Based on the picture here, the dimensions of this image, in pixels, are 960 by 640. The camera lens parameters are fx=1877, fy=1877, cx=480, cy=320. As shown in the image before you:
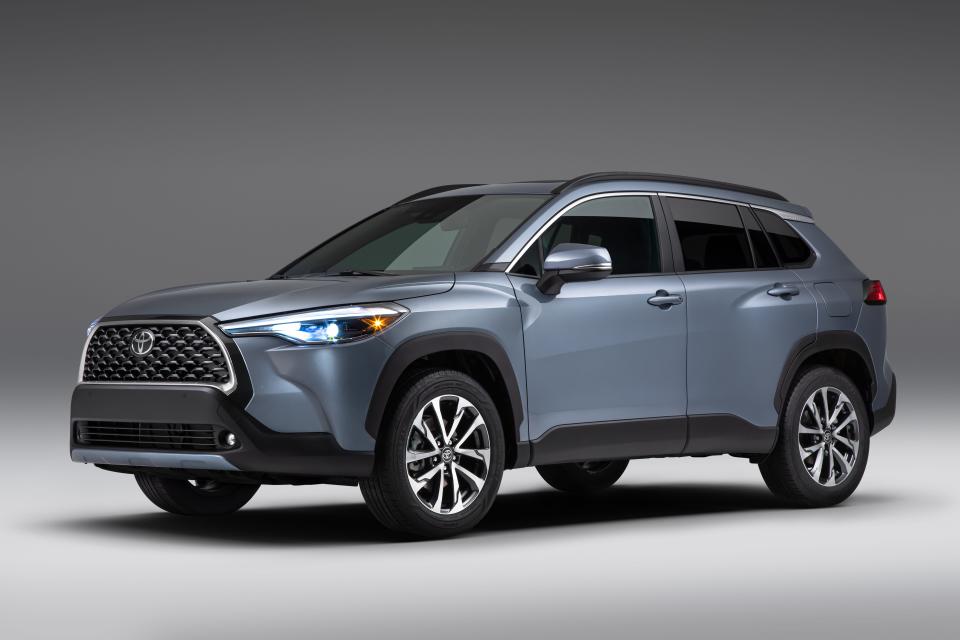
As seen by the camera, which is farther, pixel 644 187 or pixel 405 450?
pixel 644 187

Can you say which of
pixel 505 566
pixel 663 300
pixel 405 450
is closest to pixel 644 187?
pixel 663 300

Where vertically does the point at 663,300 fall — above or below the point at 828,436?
above

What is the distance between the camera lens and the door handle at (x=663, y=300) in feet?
34.1

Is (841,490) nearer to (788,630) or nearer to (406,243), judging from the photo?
(406,243)

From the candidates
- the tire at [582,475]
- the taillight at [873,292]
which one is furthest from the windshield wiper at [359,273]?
the taillight at [873,292]

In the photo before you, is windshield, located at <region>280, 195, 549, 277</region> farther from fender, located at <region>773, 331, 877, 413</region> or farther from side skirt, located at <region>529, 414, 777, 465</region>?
fender, located at <region>773, 331, 877, 413</region>

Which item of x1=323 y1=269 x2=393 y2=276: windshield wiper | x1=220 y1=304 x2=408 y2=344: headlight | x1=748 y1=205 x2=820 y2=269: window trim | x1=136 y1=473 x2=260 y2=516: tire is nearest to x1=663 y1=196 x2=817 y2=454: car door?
x1=748 y1=205 x2=820 y2=269: window trim

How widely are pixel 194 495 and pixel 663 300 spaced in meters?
2.87

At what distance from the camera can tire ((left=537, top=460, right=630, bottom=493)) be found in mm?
12070

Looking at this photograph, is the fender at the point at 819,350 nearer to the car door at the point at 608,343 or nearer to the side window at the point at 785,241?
the side window at the point at 785,241

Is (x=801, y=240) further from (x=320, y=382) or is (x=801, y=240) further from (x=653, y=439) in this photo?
(x=320, y=382)

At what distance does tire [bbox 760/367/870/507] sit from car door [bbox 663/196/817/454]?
189 millimetres

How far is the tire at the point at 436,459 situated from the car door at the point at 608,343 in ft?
1.19

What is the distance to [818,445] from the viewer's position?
37.3 ft
